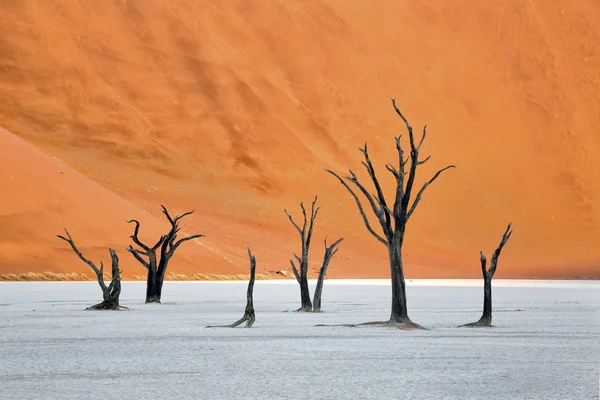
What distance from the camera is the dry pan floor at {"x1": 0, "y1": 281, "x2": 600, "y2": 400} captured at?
11.4 meters

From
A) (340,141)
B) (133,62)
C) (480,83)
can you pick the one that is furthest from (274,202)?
(480,83)

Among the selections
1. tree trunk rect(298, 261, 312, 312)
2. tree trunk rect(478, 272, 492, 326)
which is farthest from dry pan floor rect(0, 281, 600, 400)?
tree trunk rect(298, 261, 312, 312)

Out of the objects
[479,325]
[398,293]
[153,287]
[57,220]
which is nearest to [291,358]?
[398,293]

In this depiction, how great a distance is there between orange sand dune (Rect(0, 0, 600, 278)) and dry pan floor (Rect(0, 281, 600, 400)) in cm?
6609

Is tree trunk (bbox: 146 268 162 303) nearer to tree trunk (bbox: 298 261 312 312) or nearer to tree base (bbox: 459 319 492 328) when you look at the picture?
tree trunk (bbox: 298 261 312 312)

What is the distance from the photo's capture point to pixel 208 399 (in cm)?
1062

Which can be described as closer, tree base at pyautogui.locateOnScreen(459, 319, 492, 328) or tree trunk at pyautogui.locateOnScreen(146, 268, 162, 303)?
tree base at pyautogui.locateOnScreen(459, 319, 492, 328)

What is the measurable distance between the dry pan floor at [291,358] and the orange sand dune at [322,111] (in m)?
66.1

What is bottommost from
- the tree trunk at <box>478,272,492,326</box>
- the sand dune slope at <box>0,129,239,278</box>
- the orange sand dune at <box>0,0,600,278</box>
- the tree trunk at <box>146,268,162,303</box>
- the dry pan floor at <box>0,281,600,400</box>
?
the dry pan floor at <box>0,281,600,400</box>

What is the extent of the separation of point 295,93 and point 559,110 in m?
26.0

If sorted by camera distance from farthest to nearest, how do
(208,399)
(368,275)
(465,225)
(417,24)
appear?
1. (417,24)
2. (465,225)
3. (368,275)
4. (208,399)

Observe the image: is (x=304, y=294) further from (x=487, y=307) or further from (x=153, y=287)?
(x=487, y=307)

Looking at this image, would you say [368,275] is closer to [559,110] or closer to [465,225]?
[465,225]

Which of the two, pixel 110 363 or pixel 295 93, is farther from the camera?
pixel 295 93
